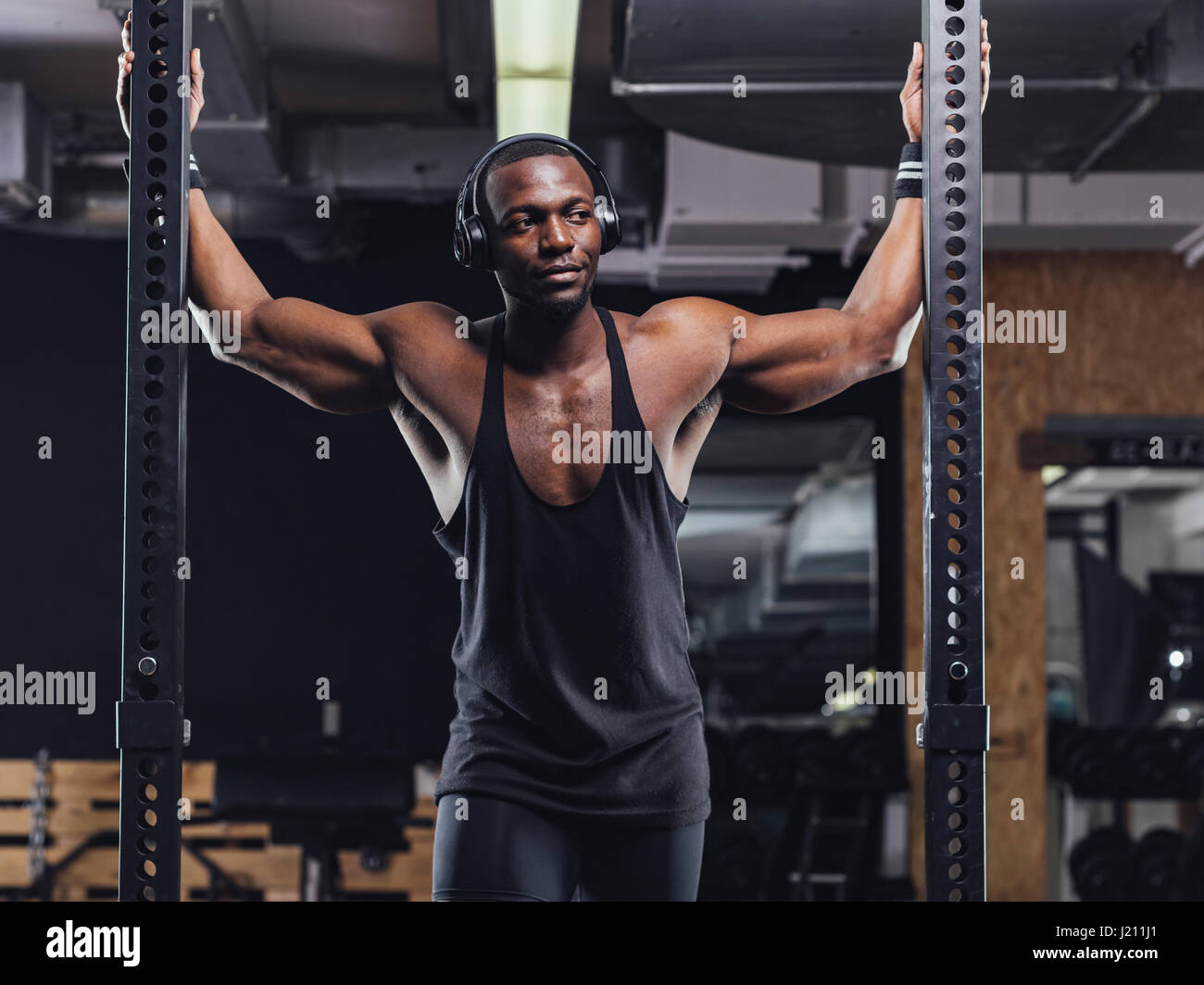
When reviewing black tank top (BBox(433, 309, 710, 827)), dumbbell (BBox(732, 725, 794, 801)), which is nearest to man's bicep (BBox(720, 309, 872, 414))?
black tank top (BBox(433, 309, 710, 827))

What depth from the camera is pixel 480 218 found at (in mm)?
1629

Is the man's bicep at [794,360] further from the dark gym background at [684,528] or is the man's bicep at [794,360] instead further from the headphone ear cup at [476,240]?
the dark gym background at [684,528]

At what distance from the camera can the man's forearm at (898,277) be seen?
5.13ft

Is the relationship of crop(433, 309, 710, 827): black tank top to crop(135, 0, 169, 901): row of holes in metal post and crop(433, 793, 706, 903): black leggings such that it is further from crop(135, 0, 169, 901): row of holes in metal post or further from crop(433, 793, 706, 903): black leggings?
crop(135, 0, 169, 901): row of holes in metal post

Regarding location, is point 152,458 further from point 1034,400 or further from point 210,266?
point 1034,400

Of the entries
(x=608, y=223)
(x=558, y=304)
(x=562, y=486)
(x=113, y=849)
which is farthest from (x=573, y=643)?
(x=113, y=849)

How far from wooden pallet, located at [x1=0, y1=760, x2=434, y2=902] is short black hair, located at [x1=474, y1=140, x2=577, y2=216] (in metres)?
4.75

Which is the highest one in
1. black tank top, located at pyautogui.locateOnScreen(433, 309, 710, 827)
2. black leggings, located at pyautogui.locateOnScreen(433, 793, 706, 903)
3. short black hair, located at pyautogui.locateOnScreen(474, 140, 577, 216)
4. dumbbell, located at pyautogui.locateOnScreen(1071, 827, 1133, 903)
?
short black hair, located at pyautogui.locateOnScreen(474, 140, 577, 216)

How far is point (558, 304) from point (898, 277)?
40 centimetres

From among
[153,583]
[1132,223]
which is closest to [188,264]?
[153,583]

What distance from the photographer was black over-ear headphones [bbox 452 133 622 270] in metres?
1.62

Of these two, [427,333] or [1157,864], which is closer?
[427,333]
